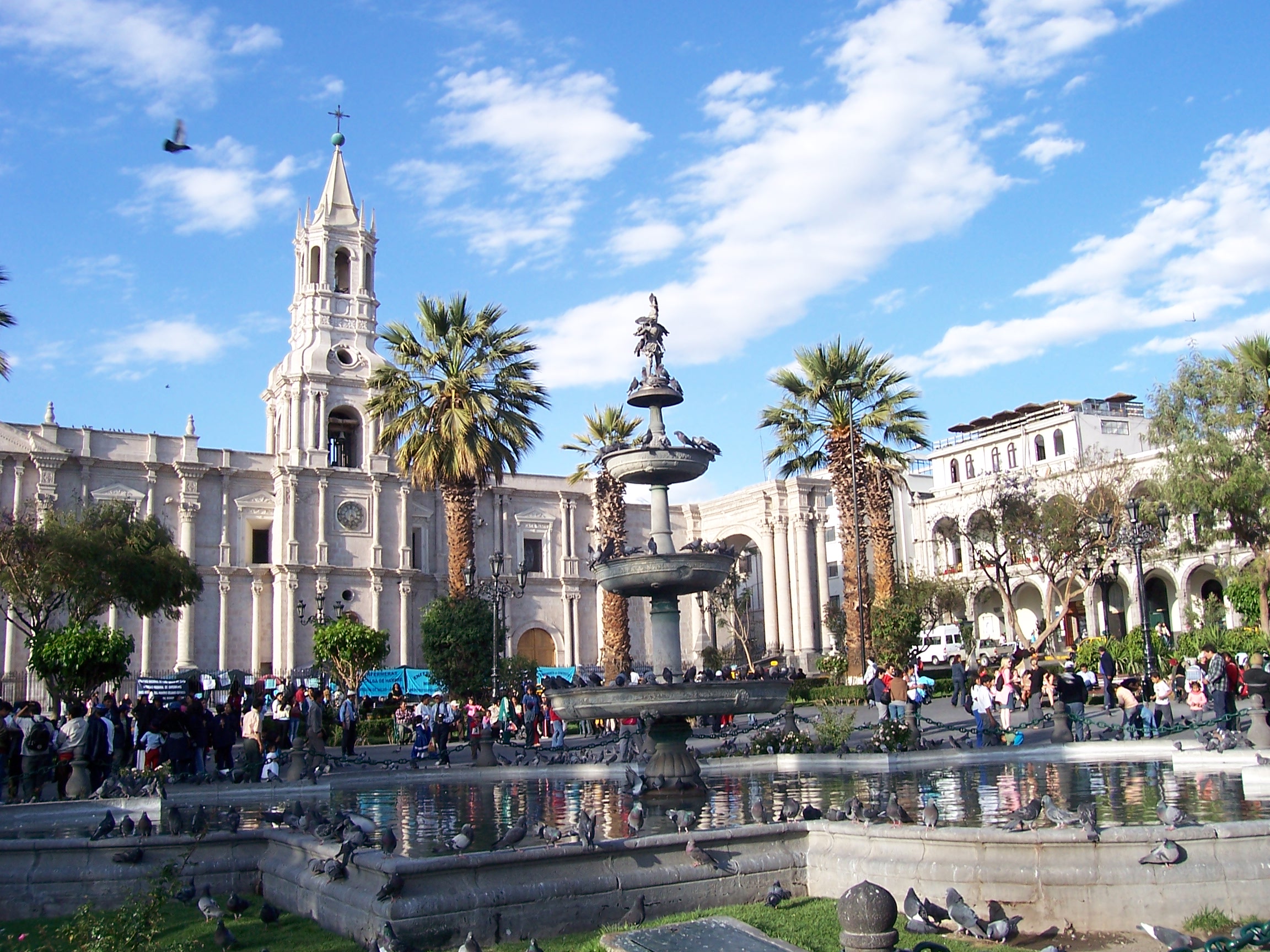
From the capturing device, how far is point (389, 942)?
20.3 feet

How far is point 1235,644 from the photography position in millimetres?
28125

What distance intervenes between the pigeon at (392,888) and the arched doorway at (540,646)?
1682 inches

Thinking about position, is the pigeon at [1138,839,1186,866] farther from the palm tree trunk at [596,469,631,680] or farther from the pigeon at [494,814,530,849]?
the palm tree trunk at [596,469,631,680]

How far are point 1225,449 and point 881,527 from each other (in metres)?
8.51

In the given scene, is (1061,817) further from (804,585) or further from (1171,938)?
(804,585)

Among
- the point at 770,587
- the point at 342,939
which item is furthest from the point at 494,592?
the point at 770,587

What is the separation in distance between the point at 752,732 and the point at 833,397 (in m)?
10.5

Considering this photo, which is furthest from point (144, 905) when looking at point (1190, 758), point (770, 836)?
point (1190, 758)

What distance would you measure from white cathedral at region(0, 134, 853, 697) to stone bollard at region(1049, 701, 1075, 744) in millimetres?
28562

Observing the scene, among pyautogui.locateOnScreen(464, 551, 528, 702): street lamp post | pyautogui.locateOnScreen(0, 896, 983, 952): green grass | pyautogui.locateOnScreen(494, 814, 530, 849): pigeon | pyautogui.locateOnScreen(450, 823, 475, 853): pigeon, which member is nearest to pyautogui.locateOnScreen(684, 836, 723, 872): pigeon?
pyautogui.locateOnScreen(0, 896, 983, 952): green grass

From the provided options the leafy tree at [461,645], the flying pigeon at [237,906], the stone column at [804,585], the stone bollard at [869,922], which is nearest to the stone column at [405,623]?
the leafy tree at [461,645]

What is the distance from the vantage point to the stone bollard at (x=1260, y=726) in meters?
13.0

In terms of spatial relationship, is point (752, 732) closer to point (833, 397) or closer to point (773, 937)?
point (833, 397)

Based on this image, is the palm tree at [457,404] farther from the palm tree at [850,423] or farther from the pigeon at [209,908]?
the pigeon at [209,908]
